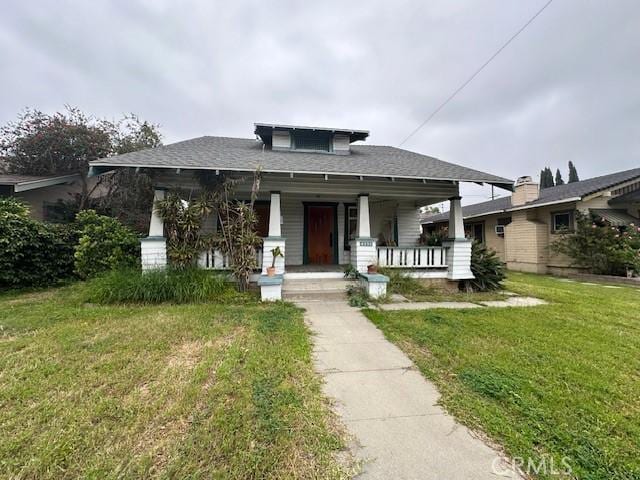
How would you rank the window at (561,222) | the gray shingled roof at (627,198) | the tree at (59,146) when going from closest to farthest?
the gray shingled roof at (627,198), the tree at (59,146), the window at (561,222)

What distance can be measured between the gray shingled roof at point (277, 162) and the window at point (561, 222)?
6.75 metres

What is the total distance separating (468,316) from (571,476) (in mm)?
3447

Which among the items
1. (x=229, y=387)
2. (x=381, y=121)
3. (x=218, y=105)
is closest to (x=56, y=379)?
(x=229, y=387)

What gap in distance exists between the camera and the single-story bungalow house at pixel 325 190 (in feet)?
20.8

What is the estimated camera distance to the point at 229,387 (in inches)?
94.6

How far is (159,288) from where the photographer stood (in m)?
5.51

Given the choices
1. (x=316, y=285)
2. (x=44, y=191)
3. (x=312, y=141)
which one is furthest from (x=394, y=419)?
(x=44, y=191)

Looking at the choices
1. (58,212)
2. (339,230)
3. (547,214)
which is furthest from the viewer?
(547,214)

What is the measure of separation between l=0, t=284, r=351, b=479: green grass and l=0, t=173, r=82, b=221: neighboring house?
8458 millimetres

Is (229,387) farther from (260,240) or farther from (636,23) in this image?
(636,23)

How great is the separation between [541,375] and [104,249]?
340 inches

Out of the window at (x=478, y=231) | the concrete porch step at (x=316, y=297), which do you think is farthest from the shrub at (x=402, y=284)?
the window at (x=478, y=231)

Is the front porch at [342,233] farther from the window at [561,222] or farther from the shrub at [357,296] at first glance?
the window at [561,222]

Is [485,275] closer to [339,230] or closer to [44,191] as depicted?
[339,230]
